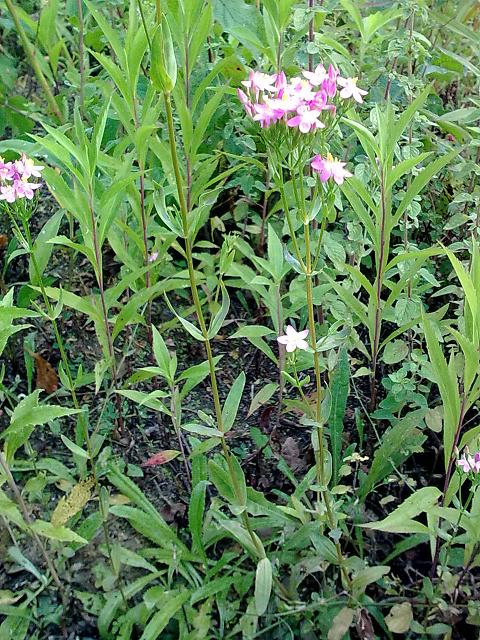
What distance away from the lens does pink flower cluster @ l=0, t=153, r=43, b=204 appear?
132cm

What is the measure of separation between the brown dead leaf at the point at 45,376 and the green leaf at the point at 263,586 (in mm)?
816

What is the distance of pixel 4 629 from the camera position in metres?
1.39

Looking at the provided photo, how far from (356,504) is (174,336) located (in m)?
0.74

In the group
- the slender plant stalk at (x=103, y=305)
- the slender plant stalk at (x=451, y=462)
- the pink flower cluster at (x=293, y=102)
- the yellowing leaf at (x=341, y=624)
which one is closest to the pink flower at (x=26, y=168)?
the slender plant stalk at (x=103, y=305)

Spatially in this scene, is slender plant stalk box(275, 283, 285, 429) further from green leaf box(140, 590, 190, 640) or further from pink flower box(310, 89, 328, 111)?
pink flower box(310, 89, 328, 111)

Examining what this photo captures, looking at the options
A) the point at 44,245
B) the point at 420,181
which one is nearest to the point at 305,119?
the point at 420,181

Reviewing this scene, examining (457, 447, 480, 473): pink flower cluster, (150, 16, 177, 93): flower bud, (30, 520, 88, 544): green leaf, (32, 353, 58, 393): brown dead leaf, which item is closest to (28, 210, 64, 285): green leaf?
(32, 353, 58, 393): brown dead leaf

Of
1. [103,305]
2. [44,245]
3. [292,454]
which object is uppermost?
[44,245]

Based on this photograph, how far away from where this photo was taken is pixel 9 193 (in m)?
1.32

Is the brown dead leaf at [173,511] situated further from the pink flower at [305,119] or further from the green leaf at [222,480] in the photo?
the pink flower at [305,119]

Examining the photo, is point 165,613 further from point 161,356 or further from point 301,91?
point 301,91

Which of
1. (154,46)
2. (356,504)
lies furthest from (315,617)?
(154,46)

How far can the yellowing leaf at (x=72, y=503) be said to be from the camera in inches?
57.8

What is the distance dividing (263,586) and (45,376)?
87 centimetres
